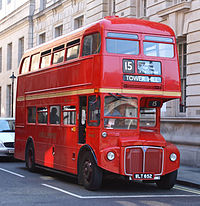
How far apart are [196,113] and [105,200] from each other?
8609 mm

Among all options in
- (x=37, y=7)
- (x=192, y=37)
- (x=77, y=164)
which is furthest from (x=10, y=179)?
(x=37, y=7)

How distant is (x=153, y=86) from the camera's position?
42.7ft

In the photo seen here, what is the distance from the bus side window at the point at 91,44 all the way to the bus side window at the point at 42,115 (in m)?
3.40

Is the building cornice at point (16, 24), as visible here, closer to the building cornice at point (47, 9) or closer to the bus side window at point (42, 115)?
the building cornice at point (47, 9)

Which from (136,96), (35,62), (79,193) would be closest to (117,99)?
(136,96)

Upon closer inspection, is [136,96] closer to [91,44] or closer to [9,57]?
[91,44]

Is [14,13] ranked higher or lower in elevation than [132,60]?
higher

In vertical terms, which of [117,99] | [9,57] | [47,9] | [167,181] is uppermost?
[47,9]

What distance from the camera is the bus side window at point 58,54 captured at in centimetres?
1522

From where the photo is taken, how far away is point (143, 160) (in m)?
12.4

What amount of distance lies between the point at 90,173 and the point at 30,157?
219 inches

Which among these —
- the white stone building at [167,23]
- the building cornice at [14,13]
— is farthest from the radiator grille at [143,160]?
the building cornice at [14,13]

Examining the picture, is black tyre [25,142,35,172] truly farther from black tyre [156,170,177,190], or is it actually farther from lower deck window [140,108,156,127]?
black tyre [156,170,177,190]

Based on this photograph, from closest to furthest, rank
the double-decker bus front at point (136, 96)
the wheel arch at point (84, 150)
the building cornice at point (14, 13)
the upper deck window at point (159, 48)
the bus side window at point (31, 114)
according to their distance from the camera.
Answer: the double-decker bus front at point (136, 96)
the wheel arch at point (84, 150)
the upper deck window at point (159, 48)
the bus side window at point (31, 114)
the building cornice at point (14, 13)
